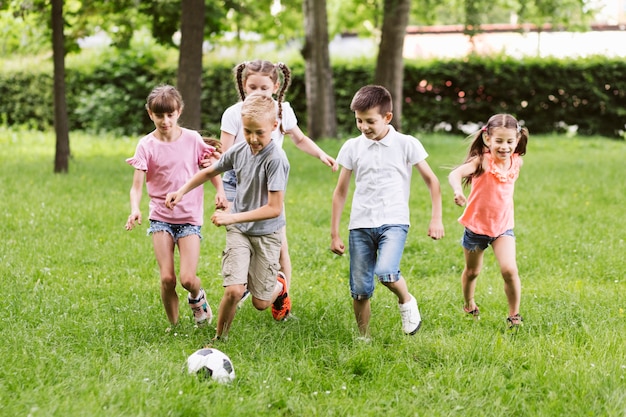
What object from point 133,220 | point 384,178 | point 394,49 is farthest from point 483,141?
point 394,49

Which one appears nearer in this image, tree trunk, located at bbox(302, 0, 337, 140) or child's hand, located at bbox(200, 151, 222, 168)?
child's hand, located at bbox(200, 151, 222, 168)

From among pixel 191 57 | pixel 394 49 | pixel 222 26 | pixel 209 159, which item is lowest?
pixel 209 159

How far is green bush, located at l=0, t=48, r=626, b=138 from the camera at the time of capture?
24109 mm

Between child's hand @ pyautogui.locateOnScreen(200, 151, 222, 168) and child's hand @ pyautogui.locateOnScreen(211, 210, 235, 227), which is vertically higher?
child's hand @ pyautogui.locateOnScreen(200, 151, 222, 168)

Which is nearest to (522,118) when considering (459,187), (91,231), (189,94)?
(189,94)

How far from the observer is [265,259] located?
5.47 metres

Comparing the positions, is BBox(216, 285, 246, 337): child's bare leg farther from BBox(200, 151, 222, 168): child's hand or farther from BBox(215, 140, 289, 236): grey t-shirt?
BBox(200, 151, 222, 168): child's hand

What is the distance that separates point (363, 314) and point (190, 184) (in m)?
1.52

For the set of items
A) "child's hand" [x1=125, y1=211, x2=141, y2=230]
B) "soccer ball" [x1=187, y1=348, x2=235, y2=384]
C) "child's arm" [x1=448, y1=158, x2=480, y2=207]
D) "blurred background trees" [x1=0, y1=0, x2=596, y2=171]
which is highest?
"blurred background trees" [x1=0, y1=0, x2=596, y2=171]

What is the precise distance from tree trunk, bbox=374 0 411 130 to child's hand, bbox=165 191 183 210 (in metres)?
13.7

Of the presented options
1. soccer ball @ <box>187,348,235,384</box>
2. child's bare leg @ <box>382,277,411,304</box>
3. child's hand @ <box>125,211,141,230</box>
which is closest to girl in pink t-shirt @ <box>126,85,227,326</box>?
child's hand @ <box>125,211,141,230</box>

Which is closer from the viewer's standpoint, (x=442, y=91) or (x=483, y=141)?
(x=483, y=141)

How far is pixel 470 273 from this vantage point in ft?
20.3

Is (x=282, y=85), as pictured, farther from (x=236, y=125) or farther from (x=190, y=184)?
(x=190, y=184)
